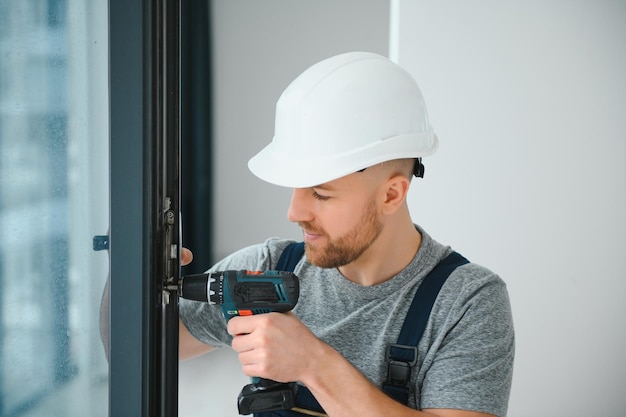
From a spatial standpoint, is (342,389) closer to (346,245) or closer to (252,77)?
(346,245)

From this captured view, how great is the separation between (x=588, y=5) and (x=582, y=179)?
725 mm

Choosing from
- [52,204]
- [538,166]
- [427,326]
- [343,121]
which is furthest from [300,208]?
[538,166]

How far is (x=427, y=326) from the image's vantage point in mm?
1146

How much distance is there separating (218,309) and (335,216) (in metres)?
0.36

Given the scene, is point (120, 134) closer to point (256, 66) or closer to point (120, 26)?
point (120, 26)

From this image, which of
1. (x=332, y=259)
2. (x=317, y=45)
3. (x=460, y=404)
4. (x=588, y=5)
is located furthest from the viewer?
(x=317, y=45)

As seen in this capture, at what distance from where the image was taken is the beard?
1.15m

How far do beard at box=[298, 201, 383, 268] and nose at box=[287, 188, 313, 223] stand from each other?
2 cm

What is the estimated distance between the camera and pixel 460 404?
3.49 ft

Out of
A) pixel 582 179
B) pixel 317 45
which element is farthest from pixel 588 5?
pixel 317 45

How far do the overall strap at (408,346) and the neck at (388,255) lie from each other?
3.5 inches

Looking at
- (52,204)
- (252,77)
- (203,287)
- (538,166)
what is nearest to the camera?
(52,204)

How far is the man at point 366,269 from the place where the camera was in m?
1.03

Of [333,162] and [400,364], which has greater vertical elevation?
[333,162]
